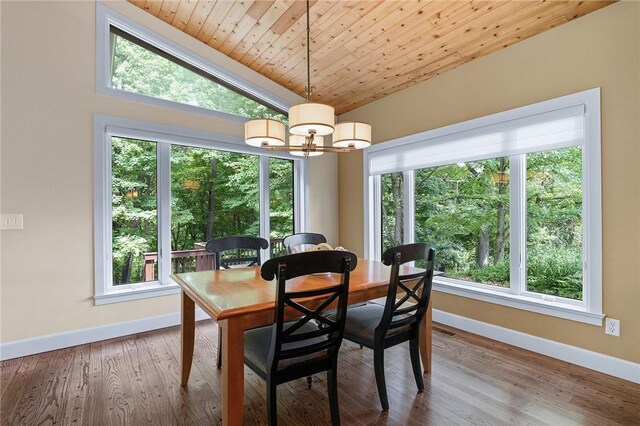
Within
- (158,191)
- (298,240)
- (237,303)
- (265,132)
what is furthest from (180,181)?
(237,303)

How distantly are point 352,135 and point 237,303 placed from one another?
4.38 ft

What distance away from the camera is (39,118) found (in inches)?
109

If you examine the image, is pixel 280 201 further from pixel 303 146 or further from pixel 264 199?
pixel 303 146

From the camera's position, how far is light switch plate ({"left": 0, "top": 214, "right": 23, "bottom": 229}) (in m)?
2.63

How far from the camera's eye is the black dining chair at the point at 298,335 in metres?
1.48

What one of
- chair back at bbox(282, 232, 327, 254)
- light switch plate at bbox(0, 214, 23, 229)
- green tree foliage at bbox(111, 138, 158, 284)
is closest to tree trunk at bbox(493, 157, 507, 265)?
chair back at bbox(282, 232, 327, 254)

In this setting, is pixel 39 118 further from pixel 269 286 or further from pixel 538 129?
pixel 538 129

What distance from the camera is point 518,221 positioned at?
2.88 metres

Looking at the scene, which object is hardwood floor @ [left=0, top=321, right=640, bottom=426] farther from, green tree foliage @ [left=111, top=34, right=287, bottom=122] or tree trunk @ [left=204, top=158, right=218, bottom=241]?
green tree foliage @ [left=111, top=34, right=287, bottom=122]

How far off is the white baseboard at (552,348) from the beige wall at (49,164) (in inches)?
133

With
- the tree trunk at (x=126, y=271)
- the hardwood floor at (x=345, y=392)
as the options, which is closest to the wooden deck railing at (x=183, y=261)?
the tree trunk at (x=126, y=271)

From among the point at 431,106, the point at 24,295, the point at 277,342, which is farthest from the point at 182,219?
the point at 431,106

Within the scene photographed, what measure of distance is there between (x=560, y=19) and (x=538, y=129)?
84cm

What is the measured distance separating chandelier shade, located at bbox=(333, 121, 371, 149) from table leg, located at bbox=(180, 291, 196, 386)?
152cm
